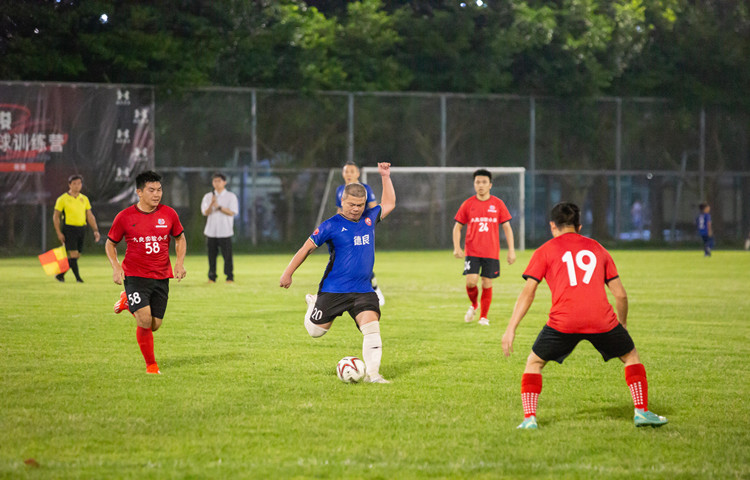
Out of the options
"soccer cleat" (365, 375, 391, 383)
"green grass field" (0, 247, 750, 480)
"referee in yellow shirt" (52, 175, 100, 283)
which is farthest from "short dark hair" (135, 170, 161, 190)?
"referee in yellow shirt" (52, 175, 100, 283)

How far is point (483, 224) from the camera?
1318cm

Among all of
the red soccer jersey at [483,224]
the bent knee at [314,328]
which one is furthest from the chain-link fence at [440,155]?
the bent knee at [314,328]

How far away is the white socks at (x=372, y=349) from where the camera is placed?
8.23m

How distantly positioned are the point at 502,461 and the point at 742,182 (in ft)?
126

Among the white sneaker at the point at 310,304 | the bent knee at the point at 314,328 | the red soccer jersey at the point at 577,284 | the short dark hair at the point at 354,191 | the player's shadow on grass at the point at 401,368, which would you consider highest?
the short dark hair at the point at 354,191

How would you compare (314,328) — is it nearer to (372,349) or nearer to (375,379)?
(372,349)

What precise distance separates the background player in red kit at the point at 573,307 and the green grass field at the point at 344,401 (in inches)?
12.7

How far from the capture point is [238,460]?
5582 mm

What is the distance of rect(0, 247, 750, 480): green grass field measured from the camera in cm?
555

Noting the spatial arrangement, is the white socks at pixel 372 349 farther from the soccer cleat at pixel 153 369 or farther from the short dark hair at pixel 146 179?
the short dark hair at pixel 146 179

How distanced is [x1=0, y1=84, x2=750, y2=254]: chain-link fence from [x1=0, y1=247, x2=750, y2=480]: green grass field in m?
20.0

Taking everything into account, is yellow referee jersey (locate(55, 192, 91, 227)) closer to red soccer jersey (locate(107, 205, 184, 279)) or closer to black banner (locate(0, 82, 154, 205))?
red soccer jersey (locate(107, 205, 184, 279))

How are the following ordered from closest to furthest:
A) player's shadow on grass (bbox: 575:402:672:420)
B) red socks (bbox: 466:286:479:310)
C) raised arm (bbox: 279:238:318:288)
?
player's shadow on grass (bbox: 575:402:672:420)
raised arm (bbox: 279:238:318:288)
red socks (bbox: 466:286:479:310)

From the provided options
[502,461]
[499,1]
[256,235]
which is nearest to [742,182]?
[499,1]
